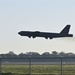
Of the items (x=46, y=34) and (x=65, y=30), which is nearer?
(x=46, y=34)

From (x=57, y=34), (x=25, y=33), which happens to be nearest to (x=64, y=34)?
(x=57, y=34)

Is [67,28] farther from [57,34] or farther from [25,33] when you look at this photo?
[25,33]

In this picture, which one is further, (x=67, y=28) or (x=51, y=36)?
(x=67, y=28)

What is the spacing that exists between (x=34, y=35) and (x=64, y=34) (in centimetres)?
549

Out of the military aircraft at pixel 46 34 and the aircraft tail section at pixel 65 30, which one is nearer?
the military aircraft at pixel 46 34

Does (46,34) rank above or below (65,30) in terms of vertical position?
below

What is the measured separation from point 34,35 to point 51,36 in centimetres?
310

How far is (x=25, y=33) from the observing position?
7162 cm

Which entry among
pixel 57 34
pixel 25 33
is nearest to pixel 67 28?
pixel 57 34

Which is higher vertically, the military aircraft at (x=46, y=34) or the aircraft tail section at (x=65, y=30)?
the aircraft tail section at (x=65, y=30)

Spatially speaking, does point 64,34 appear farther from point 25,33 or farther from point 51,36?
point 25,33

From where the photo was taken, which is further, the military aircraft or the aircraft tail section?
the aircraft tail section

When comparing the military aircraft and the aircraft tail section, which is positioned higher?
the aircraft tail section

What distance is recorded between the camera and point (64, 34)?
70875mm
